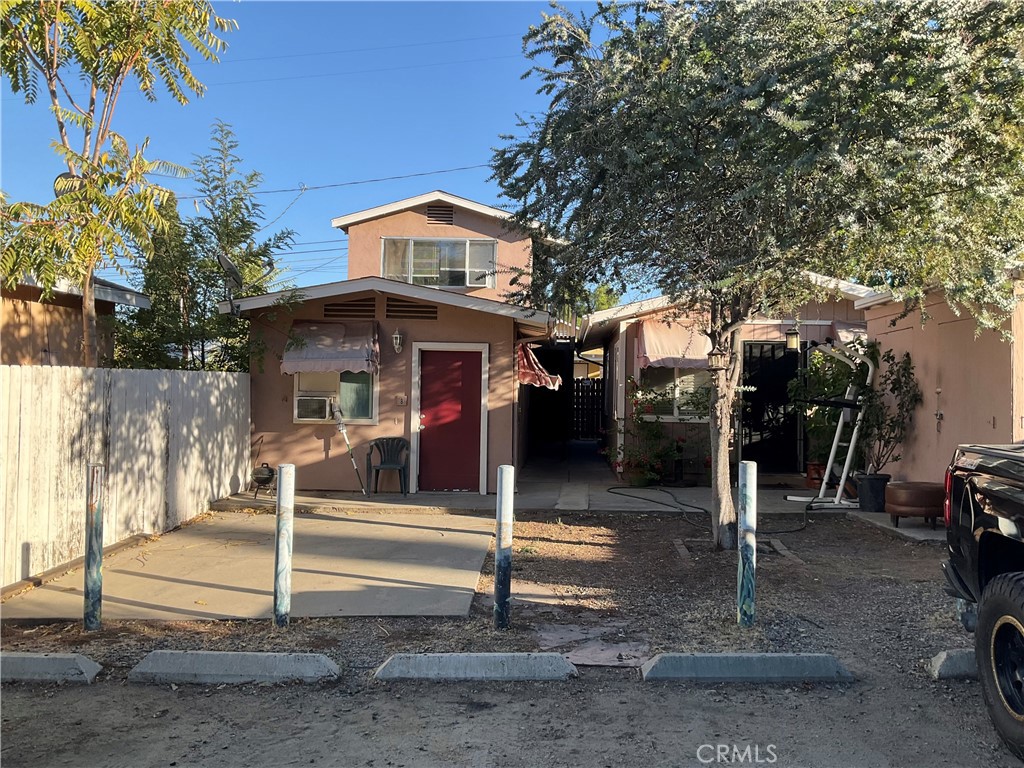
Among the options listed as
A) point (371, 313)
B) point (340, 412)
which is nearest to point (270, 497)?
point (340, 412)

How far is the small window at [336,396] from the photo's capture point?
1166cm

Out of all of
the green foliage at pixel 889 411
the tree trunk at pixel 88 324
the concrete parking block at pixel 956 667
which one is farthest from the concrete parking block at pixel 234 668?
the green foliage at pixel 889 411

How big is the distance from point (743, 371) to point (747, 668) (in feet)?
33.9

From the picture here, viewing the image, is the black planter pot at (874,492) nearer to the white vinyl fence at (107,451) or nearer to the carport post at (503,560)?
the carport post at (503,560)

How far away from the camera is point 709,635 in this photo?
201 inches

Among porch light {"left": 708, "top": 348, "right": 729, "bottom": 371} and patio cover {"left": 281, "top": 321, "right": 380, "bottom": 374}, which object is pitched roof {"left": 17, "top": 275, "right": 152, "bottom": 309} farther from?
porch light {"left": 708, "top": 348, "right": 729, "bottom": 371}

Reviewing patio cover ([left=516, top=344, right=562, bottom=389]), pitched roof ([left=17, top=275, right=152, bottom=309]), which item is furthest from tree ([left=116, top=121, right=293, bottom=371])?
patio cover ([left=516, top=344, right=562, bottom=389])

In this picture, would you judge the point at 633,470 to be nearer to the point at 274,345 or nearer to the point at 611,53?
the point at 274,345

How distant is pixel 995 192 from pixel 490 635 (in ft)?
16.4

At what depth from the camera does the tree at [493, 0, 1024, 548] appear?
5.54m

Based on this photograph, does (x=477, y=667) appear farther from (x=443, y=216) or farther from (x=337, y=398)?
(x=443, y=216)

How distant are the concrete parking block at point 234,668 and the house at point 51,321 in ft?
19.9

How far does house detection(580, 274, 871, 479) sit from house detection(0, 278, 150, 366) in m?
7.52

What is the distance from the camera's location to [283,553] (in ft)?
Result: 17.5
